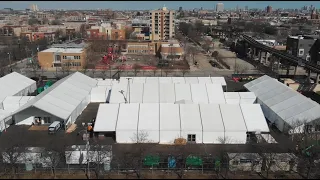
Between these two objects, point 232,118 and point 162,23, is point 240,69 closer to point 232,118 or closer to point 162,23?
point 232,118

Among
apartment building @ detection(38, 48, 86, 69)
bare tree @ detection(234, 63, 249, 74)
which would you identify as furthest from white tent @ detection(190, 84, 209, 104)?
apartment building @ detection(38, 48, 86, 69)

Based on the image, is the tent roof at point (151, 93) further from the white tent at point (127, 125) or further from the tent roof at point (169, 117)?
the white tent at point (127, 125)

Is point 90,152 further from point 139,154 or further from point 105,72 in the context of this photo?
point 105,72

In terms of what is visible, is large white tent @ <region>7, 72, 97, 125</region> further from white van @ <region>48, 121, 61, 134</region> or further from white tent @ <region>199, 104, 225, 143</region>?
white tent @ <region>199, 104, 225, 143</region>

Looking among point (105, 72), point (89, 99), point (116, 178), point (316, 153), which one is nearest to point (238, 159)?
point (316, 153)

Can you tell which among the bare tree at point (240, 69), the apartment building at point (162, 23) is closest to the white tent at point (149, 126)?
the bare tree at point (240, 69)

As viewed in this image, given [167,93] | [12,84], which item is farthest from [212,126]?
[12,84]

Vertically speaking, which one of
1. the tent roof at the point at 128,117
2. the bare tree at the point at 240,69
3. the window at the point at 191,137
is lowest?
the window at the point at 191,137
